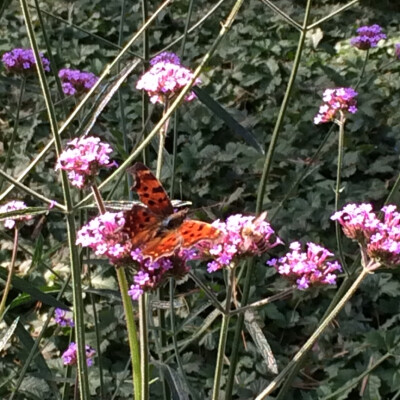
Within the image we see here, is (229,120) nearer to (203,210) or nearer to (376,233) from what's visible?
(203,210)

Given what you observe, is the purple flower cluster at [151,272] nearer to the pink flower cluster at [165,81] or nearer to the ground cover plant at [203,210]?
the ground cover plant at [203,210]

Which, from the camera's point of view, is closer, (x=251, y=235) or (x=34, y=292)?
(x=251, y=235)

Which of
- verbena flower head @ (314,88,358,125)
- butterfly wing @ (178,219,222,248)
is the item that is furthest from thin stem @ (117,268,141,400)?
verbena flower head @ (314,88,358,125)

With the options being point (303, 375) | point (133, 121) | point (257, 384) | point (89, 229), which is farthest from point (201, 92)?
point (133, 121)

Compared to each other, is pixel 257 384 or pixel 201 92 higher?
pixel 201 92

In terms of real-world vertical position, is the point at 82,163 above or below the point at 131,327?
above

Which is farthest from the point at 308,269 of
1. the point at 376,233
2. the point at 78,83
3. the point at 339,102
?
the point at 78,83

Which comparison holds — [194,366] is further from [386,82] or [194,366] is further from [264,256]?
[386,82]

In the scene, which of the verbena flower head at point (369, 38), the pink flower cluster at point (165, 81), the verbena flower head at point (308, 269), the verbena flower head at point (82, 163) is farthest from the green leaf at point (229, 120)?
the verbena flower head at point (369, 38)
